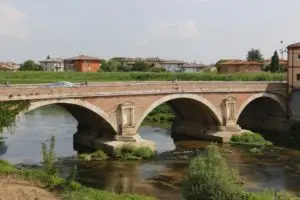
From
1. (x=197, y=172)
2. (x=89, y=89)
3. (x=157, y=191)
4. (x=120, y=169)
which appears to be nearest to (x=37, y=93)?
(x=89, y=89)

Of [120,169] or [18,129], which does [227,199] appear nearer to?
[120,169]

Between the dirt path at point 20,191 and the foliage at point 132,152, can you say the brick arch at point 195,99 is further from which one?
the dirt path at point 20,191

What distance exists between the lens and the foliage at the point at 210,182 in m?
17.5

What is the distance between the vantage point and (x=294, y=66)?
40750mm

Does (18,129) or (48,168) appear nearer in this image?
(48,168)

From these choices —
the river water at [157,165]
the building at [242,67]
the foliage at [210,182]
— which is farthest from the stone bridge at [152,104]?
the building at [242,67]

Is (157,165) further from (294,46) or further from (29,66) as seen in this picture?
(29,66)

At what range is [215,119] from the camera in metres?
37.8

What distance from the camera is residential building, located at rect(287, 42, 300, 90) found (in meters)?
40.4

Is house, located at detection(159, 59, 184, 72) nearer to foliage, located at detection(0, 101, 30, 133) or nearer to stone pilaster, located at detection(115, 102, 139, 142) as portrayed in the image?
stone pilaster, located at detection(115, 102, 139, 142)

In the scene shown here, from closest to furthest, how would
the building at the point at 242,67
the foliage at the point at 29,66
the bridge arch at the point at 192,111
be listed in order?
the bridge arch at the point at 192,111, the building at the point at 242,67, the foliage at the point at 29,66

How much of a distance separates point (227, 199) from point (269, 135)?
988 inches

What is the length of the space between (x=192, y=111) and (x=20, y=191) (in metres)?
22.2

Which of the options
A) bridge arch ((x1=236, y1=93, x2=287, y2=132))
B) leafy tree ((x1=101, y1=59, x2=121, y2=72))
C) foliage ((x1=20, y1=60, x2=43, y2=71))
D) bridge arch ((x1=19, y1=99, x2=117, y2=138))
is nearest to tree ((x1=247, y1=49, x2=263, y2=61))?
leafy tree ((x1=101, y1=59, x2=121, y2=72))
